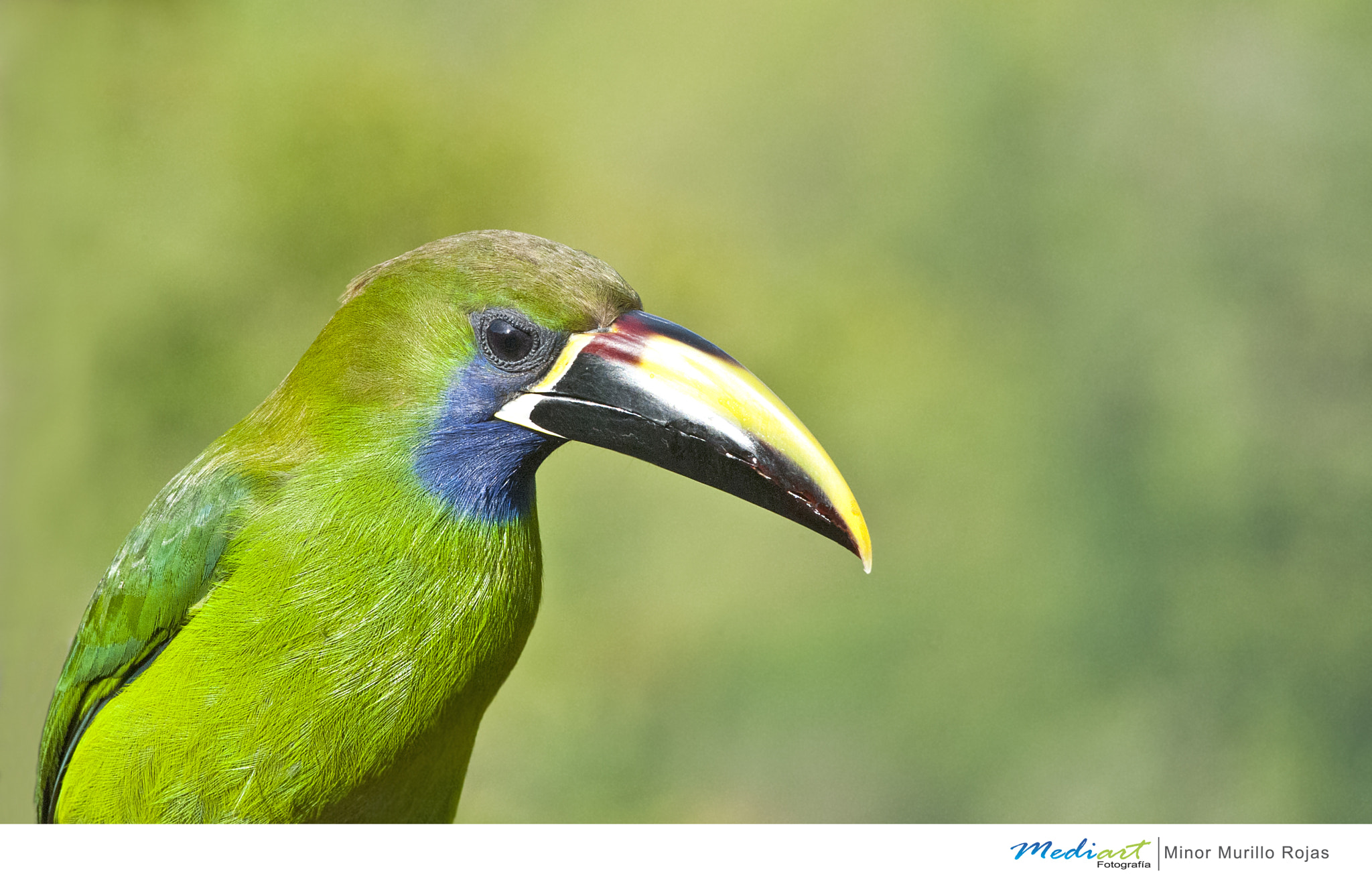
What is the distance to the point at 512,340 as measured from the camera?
2465 millimetres

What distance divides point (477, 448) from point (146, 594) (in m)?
0.75

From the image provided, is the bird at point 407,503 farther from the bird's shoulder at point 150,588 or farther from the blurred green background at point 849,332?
the blurred green background at point 849,332

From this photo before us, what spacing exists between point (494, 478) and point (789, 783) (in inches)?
101

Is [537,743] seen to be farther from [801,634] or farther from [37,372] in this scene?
[37,372]

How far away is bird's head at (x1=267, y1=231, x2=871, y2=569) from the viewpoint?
245 cm

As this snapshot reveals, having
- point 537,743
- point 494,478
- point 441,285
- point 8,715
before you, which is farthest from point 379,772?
point 537,743

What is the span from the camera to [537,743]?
4926 mm

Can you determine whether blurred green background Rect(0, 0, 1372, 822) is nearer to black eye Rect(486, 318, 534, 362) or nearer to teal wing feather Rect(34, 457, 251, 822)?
teal wing feather Rect(34, 457, 251, 822)

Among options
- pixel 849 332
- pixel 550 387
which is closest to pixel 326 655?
pixel 550 387

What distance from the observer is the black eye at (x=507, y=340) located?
8.07ft

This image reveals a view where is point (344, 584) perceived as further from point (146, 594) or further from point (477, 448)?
point (146, 594)
